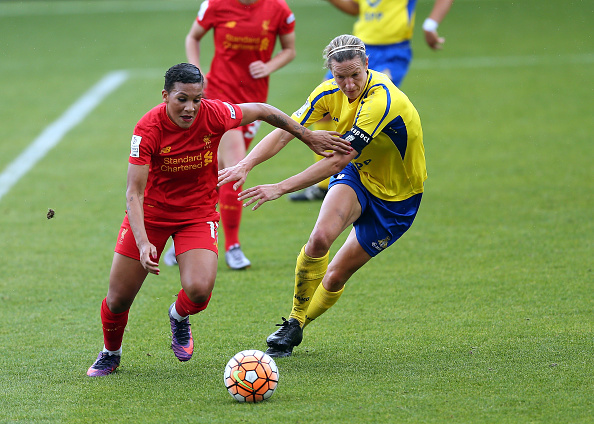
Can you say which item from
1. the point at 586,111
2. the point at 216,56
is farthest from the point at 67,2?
the point at 216,56

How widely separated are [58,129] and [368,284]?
756 centimetres

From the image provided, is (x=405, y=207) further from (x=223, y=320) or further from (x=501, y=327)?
(x=223, y=320)

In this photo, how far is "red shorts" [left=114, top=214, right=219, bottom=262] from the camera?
4.98 meters

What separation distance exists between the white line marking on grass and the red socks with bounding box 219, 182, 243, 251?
3566 mm

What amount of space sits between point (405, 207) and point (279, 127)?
1004 mm

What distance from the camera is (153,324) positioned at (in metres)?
6.10

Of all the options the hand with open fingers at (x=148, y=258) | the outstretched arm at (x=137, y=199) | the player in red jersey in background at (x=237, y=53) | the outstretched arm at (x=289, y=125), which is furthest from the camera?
the player in red jersey in background at (x=237, y=53)

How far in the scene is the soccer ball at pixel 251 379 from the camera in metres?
4.57

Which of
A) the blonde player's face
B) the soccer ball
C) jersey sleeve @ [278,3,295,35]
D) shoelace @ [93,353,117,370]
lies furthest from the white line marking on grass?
the soccer ball

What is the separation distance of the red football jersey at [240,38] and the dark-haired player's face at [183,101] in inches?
121

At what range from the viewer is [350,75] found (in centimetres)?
506

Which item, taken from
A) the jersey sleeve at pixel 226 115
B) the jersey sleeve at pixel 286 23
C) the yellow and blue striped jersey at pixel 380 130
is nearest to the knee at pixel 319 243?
the yellow and blue striped jersey at pixel 380 130

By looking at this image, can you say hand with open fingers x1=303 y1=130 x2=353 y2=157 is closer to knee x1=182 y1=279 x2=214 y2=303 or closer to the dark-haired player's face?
the dark-haired player's face

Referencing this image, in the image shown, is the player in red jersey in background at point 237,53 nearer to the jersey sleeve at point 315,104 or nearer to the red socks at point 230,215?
the red socks at point 230,215
